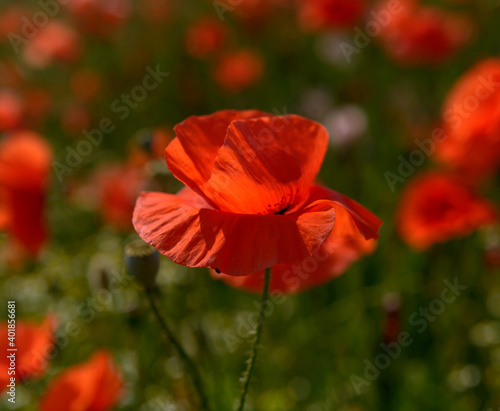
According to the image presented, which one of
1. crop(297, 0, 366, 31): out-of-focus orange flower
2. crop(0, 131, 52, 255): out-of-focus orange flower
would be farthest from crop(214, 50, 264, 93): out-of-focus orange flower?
crop(0, 131, 52, 255): out-of-focus orange flower

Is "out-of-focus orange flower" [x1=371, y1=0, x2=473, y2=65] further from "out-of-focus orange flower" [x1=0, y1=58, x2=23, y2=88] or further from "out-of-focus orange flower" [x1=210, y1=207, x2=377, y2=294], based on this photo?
"out-of-focus orange flower" [x1=0, y1=58, x2=23, y2=88]

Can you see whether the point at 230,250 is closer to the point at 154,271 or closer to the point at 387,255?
the point at 154,271

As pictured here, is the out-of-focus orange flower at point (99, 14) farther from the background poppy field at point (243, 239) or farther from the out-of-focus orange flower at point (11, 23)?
the out-of-focus orange flower at point (11, 23)

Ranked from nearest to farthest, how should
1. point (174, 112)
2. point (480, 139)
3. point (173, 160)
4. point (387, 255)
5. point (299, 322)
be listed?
1. point (173, 160)
2. point (480, 139)
3. point (299, 322)
4. point (387, 255)
5. point (174, 112)

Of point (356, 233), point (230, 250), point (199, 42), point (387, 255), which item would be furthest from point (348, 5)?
point (230, 250)

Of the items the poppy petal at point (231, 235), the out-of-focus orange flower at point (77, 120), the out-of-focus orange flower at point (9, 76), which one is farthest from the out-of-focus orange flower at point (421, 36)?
the out-of-focus orange flower at point (9, 76)

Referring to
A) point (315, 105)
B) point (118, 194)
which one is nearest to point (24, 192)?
point (118, 194)
